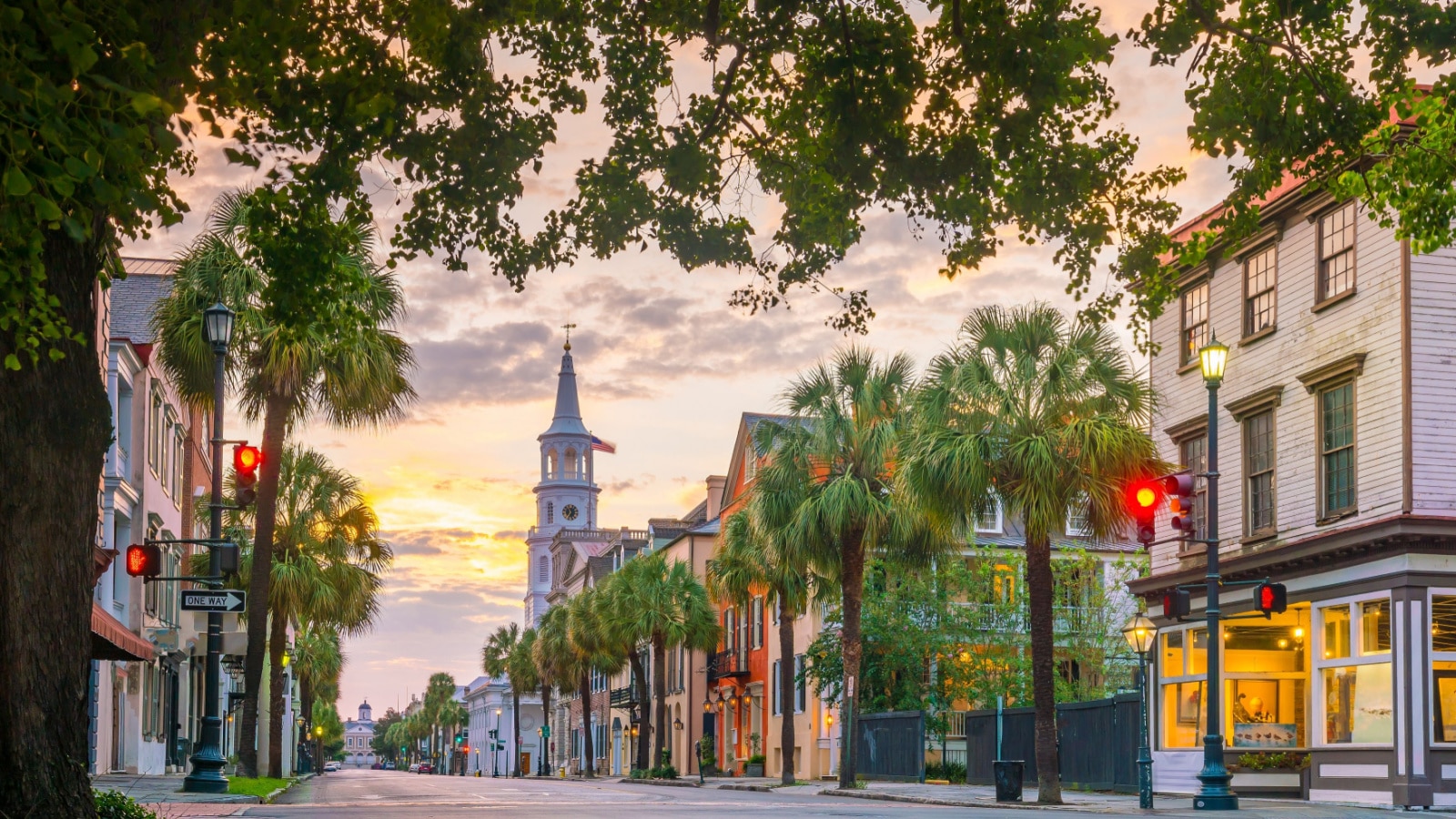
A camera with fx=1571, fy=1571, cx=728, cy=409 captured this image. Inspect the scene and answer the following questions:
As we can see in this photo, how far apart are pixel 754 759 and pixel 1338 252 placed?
37.4 m

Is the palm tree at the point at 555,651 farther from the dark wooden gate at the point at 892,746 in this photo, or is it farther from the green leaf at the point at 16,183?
the green leaf at the point at 16,183

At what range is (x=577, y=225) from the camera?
1352 cm

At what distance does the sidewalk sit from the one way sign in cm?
1211

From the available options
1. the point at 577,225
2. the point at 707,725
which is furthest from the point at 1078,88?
the point at 707,725

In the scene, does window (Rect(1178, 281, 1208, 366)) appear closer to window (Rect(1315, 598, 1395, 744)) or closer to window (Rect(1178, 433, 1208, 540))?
window (Rect(1178, 433, 1208, 540))

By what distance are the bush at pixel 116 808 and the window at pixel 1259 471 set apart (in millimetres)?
21038

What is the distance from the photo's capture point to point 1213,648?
2272 cm

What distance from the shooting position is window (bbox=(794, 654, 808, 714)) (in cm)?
5405

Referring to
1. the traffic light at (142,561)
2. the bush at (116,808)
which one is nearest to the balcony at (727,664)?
the traffic light at (142,561)

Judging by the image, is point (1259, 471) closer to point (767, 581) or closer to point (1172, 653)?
point (1172, 653)

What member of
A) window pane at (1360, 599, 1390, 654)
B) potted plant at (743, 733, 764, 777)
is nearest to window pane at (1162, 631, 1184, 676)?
window pane at (1360, 599, 1390, 654)

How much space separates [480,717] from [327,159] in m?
162

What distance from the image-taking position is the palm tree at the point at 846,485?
3600cm

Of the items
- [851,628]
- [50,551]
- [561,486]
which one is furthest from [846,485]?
[561,486]
